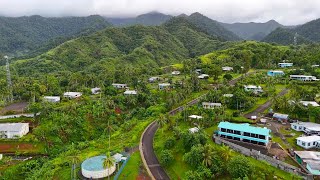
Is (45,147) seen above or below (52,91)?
below

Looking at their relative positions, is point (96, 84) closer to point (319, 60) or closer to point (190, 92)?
point (190, 92)

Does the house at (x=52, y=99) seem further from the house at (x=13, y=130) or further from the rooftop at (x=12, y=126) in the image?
the house at (x=13, y=130)

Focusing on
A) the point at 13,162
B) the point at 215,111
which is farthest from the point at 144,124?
the point at 13,162

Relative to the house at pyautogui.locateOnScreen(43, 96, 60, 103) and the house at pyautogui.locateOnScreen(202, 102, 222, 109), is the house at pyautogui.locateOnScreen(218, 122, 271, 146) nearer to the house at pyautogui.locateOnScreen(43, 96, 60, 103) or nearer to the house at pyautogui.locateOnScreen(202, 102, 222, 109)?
the house at pyautogui.locateOnScreen(202, 102, 222, 109)

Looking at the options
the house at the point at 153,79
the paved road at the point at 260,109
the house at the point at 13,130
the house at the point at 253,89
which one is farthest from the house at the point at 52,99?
the house at the point at 253,89

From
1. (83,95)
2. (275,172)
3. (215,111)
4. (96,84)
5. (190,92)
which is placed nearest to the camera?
(275,172)

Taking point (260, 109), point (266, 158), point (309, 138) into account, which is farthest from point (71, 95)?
point (309, 138)

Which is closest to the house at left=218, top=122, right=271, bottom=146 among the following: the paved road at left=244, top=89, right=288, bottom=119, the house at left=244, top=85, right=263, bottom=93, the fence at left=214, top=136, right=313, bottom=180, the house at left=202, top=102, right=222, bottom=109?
the fence at left=214, top=136, right=313, bottom=180
